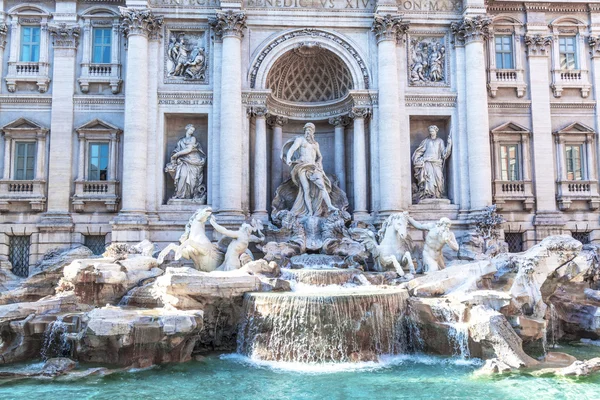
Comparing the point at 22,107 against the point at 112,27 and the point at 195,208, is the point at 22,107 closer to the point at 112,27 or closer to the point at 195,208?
the point at 112,27

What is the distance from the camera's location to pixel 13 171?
19.6 m

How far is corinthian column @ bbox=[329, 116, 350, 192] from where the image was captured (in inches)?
822

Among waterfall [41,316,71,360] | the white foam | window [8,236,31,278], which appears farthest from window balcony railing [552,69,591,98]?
window [8,236,31,278]

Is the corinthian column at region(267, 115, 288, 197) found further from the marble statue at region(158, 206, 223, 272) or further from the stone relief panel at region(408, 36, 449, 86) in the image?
Result: the stone relief panel at region(408, 36, 449, 86)

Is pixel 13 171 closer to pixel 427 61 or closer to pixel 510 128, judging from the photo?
pixel 427 61

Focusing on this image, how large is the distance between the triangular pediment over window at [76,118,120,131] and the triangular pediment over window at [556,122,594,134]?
1787 centimetres

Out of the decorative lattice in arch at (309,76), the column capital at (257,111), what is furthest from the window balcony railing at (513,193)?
the column capital at (257,111)

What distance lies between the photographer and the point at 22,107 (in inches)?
782

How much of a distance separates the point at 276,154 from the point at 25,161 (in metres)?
9.74

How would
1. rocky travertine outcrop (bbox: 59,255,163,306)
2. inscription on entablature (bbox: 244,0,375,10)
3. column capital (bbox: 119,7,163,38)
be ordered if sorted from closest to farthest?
rocky travertine outcrop (bbox: 59,255,163,306) → column capital (bbox: 119,7,163,38) → inscription on entablature (bbox: 244,0,375,10)

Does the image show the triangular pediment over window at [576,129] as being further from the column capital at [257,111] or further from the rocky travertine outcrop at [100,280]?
the rocky travertine outcrop at [100,280]

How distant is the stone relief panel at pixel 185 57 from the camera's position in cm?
1967

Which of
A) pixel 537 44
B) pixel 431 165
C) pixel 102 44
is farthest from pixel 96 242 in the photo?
pixel 537 44

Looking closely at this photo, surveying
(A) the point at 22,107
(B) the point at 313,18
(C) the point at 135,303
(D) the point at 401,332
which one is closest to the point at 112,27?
(A) the point at 22,107
